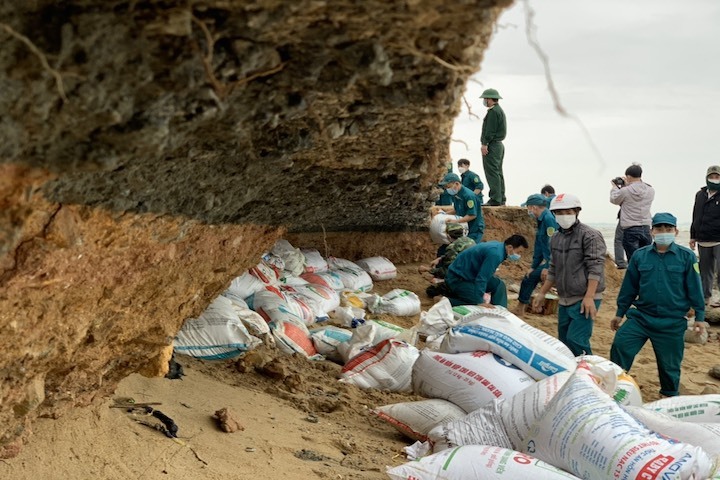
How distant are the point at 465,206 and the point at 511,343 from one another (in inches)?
188

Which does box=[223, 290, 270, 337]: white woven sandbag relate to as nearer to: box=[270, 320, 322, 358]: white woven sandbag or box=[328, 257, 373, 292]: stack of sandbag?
box=[270, 320, 322, 358]: white woven sandbag

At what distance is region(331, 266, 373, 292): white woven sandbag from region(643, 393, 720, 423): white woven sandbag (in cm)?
409

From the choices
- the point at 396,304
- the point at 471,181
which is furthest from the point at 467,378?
the point at 471,181

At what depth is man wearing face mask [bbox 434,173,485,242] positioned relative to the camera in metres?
8.83

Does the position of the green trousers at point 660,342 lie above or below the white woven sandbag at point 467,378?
below

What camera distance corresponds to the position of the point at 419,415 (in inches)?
157

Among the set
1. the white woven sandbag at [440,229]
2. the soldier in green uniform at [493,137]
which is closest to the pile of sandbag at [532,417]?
the white woven sandbag at [440,229]

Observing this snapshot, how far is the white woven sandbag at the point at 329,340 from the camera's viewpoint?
5375 mm

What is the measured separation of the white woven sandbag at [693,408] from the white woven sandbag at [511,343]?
513mm

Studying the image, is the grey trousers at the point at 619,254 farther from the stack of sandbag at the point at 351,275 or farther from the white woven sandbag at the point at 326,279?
the white woven sandbag at the point at 326,279

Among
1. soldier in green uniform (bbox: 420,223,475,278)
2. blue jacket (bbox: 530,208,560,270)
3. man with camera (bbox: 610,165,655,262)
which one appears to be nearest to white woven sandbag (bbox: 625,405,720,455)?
blue jacket (bbox: 530,208,560,270)

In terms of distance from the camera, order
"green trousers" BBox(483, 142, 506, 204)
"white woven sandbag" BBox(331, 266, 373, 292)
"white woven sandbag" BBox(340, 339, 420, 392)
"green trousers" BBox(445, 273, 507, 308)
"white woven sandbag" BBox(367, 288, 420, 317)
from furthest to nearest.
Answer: "green trousers" BBox(483, 142, 506, 204)
"white woven sandbag" BBox(331, 266, 373, 292)
"white woven sandbag" BBox(367, 288, 420, 317)
"green trousers" BBox(445, 273, 507, 308)
"white woven sandbag" BBox(340, 339, 420, 392)

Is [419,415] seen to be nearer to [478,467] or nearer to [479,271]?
[478,467]

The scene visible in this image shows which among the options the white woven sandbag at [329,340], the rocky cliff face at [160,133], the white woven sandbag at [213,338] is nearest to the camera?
the rocky cliff face at [160,133]
